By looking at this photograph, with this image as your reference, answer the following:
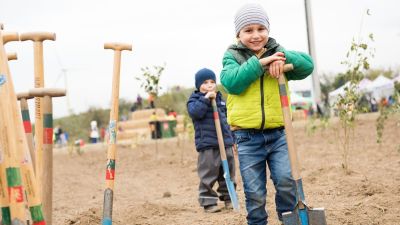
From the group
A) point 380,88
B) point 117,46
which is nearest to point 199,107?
point 117,46

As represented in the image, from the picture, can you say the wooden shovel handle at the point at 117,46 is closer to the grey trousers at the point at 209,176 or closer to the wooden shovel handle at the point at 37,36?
the wooden shovel handle at the point at 37,36

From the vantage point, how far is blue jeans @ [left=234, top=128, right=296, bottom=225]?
364cm

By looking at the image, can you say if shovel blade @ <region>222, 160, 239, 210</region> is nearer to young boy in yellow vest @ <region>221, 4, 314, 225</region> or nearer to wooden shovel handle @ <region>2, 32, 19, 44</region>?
young boy in yellow vest @ <region>221, 4, 314, 225</region>

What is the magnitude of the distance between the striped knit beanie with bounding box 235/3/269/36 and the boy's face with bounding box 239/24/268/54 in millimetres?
29

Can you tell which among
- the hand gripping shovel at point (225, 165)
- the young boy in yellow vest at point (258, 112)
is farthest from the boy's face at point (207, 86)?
the young boy in yellow vest at point (258, 112)

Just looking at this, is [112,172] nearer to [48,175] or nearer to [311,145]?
[48,175]

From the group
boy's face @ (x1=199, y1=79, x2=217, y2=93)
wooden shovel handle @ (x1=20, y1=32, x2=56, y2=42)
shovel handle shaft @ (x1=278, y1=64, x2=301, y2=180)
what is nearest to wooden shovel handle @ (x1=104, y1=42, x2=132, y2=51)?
wooden shovel handle @ (x1=20, y1=32, x2=56, y2=42)

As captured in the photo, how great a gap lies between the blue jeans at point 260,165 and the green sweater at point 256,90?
8cm

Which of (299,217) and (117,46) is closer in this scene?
(299,217)

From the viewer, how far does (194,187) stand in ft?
26.1

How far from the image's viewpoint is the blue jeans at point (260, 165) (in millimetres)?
3637

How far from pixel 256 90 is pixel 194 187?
4.54 metres

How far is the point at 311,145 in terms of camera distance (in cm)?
1189

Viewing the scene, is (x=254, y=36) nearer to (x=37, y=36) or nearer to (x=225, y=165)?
(x=37, y=36)
